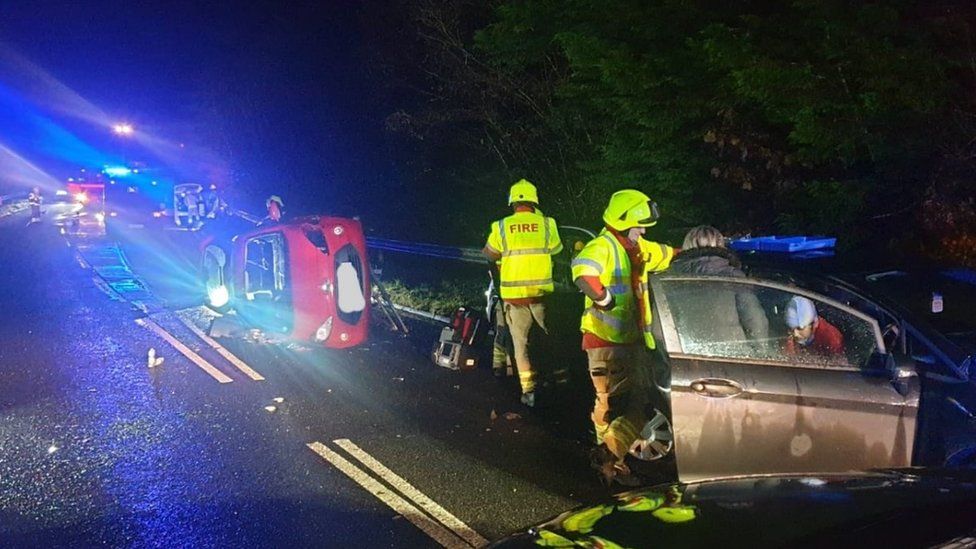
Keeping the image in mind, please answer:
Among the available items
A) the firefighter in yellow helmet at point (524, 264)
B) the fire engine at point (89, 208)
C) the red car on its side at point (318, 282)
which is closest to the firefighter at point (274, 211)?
the red car on its side at point (318, 282)

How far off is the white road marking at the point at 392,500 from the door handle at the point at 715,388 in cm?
142

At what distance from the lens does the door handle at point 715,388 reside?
4211 millimetres

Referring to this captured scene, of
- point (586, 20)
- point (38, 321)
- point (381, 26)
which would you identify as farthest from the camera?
point (381, 26)

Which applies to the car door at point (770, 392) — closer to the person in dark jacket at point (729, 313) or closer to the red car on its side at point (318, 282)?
the person in dark jacket at point (729, 313)

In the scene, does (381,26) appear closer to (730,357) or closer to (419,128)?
(419,128)

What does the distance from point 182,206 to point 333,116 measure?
867 cm

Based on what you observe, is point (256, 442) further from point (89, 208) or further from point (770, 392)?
point (89, 208)

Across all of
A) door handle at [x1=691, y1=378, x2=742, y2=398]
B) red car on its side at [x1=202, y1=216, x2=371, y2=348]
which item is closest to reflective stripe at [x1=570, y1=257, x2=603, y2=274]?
door handle at [x1=691, y1=378, x2=742, y2=398]

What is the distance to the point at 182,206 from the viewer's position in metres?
21.6

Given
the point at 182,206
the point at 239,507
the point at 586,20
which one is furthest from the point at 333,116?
the point at 239,507

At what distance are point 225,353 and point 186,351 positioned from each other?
42 cm

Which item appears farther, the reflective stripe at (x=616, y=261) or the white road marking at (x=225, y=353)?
A: the white road marking at (x=225, y=353)

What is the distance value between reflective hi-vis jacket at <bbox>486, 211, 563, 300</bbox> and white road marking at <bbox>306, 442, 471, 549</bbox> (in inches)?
81.8

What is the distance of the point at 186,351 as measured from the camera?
8930 mm
